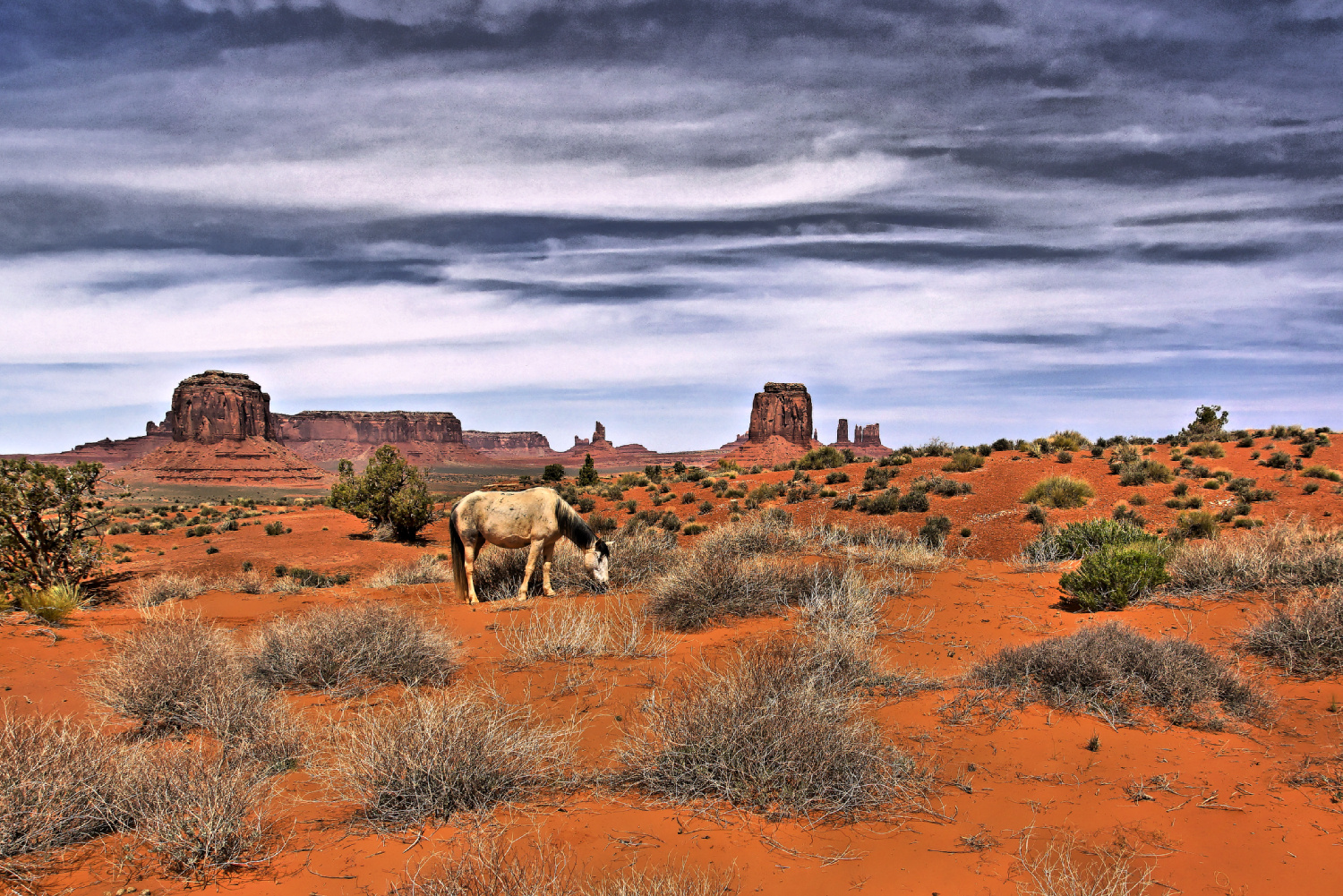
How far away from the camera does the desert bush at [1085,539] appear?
12.0 meters

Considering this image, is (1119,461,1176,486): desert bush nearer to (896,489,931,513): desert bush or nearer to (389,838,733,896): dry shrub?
(896,489,931,513): desert bush

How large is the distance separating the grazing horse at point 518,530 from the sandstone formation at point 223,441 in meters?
105

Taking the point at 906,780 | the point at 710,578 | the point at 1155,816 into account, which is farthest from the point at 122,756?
the point at 1155,816

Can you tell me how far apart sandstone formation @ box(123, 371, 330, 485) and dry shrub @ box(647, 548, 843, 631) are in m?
109

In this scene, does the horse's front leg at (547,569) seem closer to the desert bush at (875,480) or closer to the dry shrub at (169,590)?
the dry shrub at (169,590)

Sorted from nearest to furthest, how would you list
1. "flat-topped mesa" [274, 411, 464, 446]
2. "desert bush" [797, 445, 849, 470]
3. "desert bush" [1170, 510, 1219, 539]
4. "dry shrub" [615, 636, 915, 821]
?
"dry shrub" [615, 636, 915, 821]
"desert bush" [1170, 510, 1219, 539]
"desert bush" [797, 445, 849, 470]
"flat-topped mesa" [274, 411, 464, 446]

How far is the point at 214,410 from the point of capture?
382 feet

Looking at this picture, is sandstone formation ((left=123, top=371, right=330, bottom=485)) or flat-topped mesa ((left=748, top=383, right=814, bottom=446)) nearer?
sandstone formation ((left=123, top=371, right=330, bottom=485))

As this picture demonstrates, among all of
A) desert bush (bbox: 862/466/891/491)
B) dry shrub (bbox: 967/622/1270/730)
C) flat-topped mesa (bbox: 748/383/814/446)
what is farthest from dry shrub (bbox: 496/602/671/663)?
flat-topped mesa (bbox: 748/383/814/446)

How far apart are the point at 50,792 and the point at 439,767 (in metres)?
2.23

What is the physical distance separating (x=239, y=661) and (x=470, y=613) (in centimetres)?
370

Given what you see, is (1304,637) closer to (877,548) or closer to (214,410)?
(877,548)

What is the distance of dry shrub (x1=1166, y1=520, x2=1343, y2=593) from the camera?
8516 millimetres

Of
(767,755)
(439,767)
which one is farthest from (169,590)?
(767,755)
